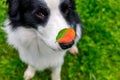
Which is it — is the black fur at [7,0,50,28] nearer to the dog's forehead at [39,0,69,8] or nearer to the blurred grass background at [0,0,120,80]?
the dog's forehead at [39,0,69,8]

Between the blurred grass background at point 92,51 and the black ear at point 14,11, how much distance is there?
2.39ft

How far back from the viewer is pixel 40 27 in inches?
82.8

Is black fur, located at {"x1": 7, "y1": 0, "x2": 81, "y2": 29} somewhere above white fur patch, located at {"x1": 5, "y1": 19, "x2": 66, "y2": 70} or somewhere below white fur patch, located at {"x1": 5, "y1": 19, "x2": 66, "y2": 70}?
above

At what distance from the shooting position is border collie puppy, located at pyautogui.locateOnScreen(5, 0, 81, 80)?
2006 mm

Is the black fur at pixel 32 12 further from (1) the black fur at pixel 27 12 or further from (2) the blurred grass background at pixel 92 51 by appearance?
(2) the blurred grass background at pixel 92 51

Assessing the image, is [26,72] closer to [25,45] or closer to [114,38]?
[25,45]

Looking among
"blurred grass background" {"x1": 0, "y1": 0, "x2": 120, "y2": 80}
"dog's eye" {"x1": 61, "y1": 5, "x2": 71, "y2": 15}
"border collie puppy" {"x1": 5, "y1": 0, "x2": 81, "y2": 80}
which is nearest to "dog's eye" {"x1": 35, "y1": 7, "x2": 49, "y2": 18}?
"border collie puppy" {"x1": 5, "y1": 0, "x2": 81, "y2": 80}

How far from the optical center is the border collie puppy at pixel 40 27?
6.58ft

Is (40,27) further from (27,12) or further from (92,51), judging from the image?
(92,51)

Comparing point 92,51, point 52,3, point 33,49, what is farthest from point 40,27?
point 92,51

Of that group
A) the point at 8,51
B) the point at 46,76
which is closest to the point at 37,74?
the point at 46,76

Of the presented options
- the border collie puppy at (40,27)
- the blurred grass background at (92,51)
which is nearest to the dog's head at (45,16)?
the border collie puppy at (40,27)

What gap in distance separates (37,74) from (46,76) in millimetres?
81

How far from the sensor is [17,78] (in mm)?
2822
